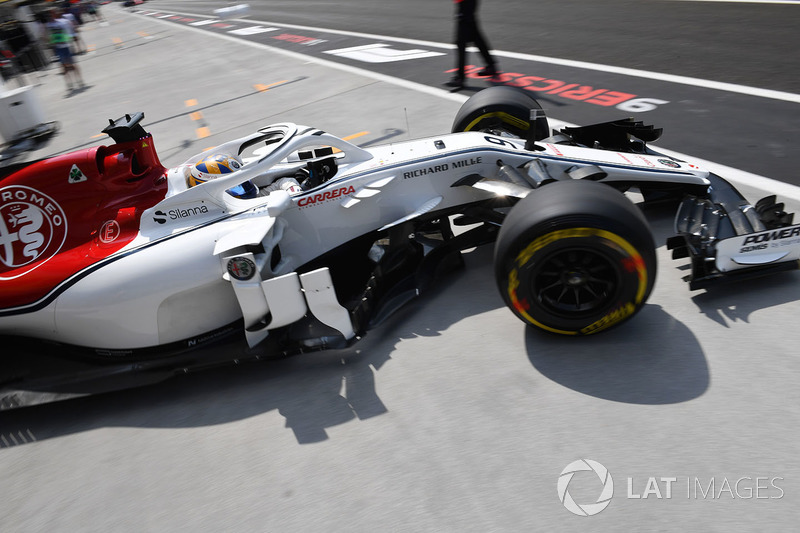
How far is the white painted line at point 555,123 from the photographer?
5.00 m

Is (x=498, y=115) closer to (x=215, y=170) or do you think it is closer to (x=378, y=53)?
(x=215, y=170)

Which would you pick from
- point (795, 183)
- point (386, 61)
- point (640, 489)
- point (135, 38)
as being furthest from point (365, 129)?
point (135, 38)

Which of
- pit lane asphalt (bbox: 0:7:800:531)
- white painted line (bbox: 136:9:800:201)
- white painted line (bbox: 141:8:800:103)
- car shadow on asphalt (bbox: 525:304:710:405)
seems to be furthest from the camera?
white painted line (bbox: 141:8:800:103)

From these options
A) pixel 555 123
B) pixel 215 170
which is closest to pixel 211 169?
pixel 215 170

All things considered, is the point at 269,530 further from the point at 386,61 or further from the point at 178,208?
the point at 386,61

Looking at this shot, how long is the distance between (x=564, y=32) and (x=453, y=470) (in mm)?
11100

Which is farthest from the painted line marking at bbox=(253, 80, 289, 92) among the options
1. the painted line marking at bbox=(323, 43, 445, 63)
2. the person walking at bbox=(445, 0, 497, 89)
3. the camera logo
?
the camera logo

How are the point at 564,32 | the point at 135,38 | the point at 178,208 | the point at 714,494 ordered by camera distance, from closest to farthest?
the point at 714,494, the point at 178,208, the point at 564,32, the point at 135,38

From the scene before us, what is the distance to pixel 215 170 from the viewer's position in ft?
13.9

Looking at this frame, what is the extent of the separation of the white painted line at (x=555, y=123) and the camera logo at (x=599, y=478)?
3327 millimetres

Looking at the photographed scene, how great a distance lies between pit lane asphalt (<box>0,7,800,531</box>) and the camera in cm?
277

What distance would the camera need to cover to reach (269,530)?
9.52 ft

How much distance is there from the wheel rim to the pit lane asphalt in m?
0.27

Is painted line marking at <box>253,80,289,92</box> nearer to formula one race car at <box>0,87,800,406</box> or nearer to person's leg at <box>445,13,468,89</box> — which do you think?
person's leg at <box>445,13,468,89</box>
